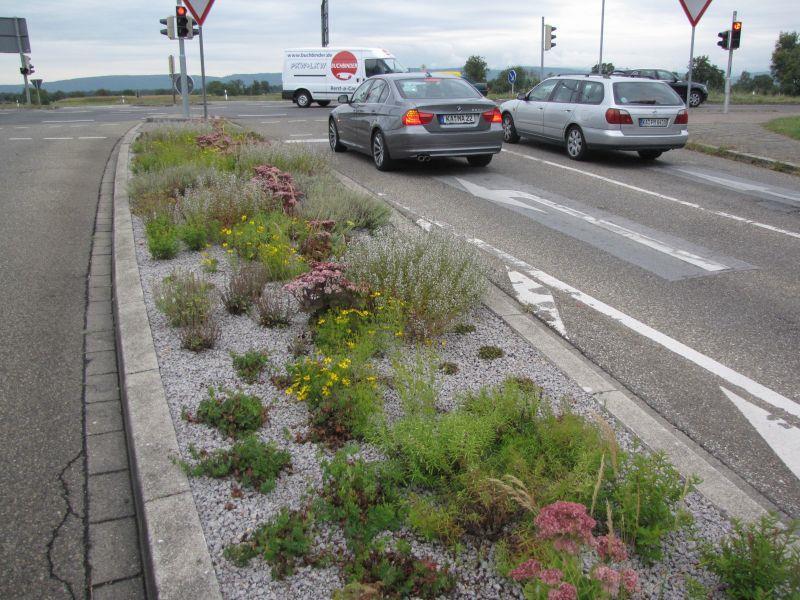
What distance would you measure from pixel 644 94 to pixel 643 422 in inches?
464

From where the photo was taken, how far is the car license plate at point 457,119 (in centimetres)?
1284

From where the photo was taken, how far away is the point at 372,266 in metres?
5.58

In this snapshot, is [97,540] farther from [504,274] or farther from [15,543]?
[504,274]

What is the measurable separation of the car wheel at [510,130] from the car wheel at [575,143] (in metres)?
2.44

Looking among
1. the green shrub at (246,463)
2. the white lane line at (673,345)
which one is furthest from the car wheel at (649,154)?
the green shrub at (246,463)

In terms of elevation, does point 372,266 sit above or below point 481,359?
above

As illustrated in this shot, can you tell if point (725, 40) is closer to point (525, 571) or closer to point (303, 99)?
point (303, 99)

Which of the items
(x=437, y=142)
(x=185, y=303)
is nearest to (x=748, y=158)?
(x=437, y=142)

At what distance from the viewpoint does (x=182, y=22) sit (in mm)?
21156

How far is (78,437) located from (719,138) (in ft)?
58.0

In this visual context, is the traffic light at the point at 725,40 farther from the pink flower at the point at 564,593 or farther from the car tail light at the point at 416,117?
the pink flower at the point at 564,593

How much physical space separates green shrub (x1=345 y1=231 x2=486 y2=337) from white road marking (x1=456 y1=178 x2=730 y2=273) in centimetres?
299

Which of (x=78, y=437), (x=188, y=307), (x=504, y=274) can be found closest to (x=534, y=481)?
(x=78, y=437)

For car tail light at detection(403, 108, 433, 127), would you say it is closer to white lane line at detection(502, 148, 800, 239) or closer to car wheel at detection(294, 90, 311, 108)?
white lane line at detection(502, 148, 800, 239)
